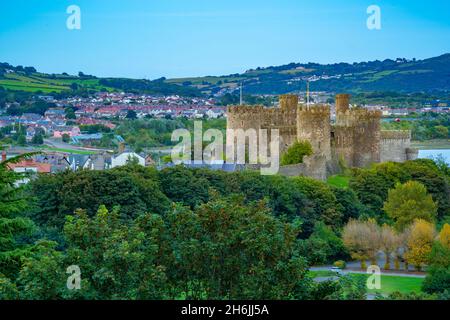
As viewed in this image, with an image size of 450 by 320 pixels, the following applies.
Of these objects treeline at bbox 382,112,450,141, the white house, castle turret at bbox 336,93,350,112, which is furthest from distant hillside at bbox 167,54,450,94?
castle turret at bbox 336,93,350,112

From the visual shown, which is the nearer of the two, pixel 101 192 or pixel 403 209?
pixel 101 192

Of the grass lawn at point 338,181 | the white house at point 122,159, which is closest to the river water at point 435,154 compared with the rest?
the white house at point 122,159

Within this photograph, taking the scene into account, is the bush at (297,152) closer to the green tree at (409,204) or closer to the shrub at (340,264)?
the green tree at (409,204)

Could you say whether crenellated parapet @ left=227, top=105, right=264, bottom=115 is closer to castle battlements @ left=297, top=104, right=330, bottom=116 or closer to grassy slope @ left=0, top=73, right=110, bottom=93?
castle battlements @ left=297, top=104, right=330, bottom=116

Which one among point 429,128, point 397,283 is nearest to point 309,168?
point 397,283
